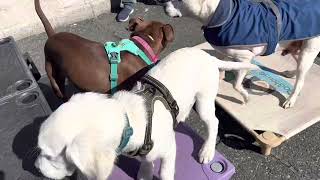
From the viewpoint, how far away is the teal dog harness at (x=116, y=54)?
8.79 ft

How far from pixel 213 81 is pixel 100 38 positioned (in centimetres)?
215

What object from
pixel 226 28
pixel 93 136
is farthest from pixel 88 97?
pixel 226 28

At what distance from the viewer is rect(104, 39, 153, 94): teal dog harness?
105 inches

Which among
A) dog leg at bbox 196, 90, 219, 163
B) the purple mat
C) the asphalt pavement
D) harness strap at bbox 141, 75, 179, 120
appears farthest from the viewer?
the asphalt pavement

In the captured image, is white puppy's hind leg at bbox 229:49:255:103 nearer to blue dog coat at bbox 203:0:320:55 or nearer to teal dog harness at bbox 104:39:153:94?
blue dog coat at bbox 203:0:320:55

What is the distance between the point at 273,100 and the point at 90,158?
2.01 meters

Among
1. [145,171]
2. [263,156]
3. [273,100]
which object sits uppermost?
[145,171]

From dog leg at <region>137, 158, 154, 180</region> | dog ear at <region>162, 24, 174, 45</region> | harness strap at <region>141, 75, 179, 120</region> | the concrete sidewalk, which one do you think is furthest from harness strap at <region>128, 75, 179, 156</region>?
the concrete sidewalk

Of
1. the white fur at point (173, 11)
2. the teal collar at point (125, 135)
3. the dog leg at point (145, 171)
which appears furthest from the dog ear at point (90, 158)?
the white fur at point (173, 11)

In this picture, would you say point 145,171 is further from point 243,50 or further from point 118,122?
point 243,50

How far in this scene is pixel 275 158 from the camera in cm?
290

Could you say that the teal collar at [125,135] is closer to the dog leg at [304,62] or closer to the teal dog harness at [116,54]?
the teal dog harness at [116,54]

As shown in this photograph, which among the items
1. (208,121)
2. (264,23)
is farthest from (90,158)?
(264,23)

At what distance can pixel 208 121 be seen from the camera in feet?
8.57
